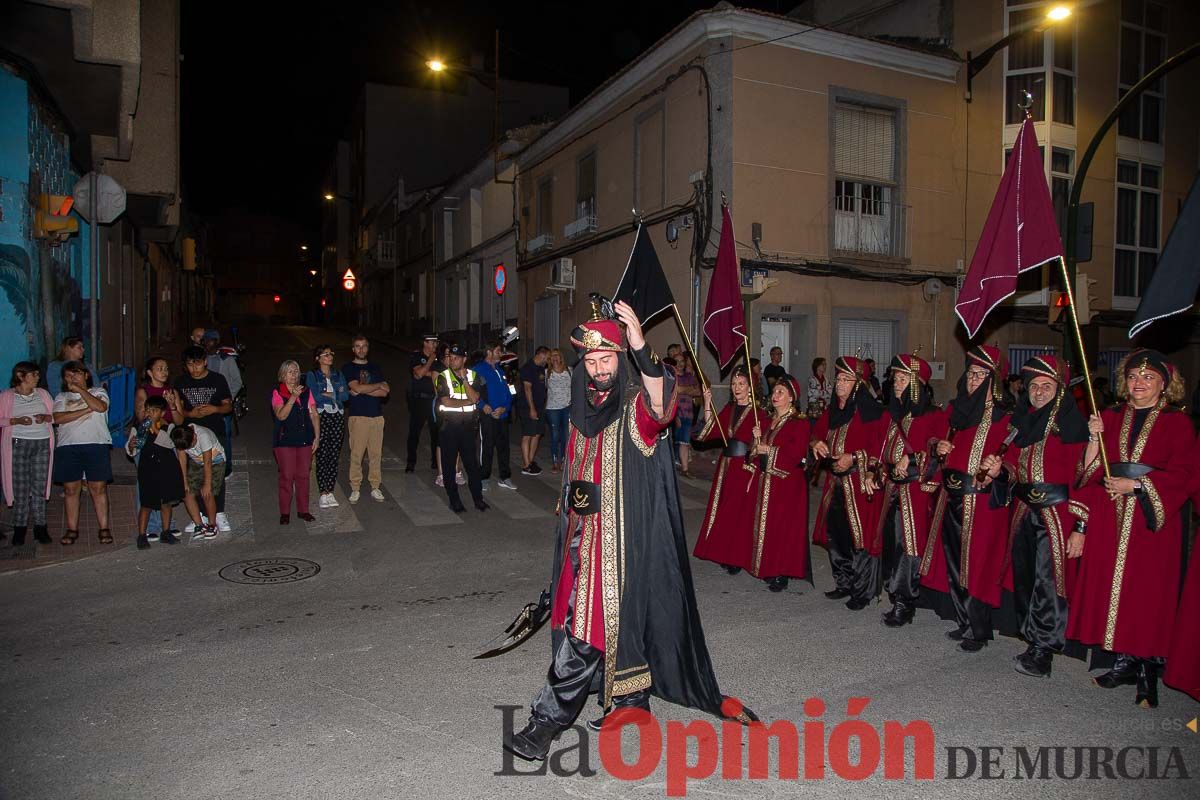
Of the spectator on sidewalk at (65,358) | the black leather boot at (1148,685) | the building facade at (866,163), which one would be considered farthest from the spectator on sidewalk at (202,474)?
the building facade at (866,163)

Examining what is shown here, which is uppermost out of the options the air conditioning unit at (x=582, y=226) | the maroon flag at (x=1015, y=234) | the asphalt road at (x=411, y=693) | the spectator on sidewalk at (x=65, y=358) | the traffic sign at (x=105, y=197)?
the air conditioning unit at (x=582, y=226)

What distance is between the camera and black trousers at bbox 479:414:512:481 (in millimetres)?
10195

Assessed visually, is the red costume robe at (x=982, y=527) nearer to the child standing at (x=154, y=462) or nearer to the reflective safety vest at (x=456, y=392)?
the reflective safety vest at (x=456, y=392)

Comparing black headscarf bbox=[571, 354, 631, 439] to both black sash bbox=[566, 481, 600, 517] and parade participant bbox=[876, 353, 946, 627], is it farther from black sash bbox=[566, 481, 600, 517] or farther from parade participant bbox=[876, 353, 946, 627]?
parade participant bbox=[876, 353, 946, 627]

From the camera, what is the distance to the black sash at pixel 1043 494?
4.89m

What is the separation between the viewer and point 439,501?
32.9 feet

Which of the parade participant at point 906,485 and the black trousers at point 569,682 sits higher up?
the parade participant at point 906,485

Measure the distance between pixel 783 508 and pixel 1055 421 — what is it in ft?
7.42

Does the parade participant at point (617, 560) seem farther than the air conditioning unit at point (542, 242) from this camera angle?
No

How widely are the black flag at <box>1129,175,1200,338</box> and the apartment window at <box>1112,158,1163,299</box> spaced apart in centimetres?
1770

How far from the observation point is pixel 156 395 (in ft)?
26.1

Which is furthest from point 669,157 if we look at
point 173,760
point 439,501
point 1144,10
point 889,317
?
point 173,760

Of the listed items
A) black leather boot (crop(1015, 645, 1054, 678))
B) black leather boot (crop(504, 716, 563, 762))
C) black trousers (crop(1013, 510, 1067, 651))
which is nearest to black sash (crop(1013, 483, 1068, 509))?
black trousers (crop(1013, 510, 1067, 651))

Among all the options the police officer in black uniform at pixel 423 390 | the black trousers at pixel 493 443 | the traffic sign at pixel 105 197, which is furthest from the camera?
the police officer in black uniform at pixel 423 390
